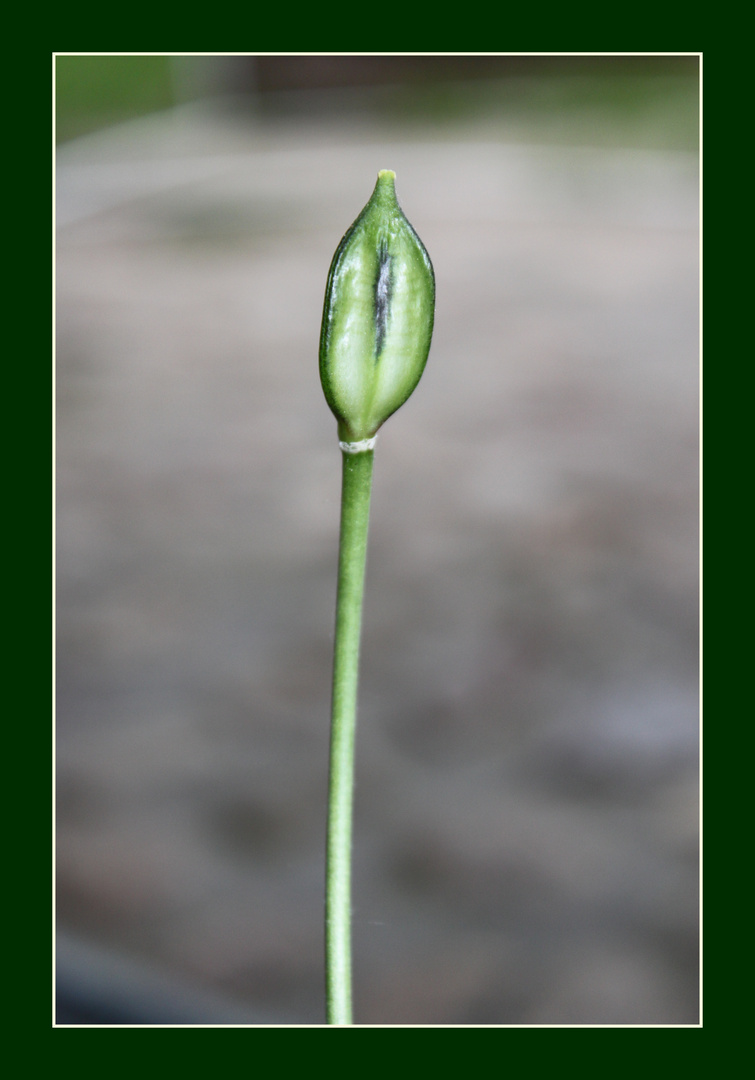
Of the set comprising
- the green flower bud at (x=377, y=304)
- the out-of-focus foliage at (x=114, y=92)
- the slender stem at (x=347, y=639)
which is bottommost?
the slender stem at (x=347, y=639)

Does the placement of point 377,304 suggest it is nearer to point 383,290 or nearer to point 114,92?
point 383,290

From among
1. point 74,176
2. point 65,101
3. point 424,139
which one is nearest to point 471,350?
point 424,139

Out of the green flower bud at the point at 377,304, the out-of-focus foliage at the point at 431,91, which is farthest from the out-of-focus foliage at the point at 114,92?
the green flower bud at the point at 377,304

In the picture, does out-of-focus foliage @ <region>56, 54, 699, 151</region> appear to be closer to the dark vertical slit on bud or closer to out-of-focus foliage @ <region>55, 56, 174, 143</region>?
out-of-focus foliage @ <region>55, 56, 174, 143</region>

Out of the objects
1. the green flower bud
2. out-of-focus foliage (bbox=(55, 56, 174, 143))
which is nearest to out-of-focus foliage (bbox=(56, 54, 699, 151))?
out-of-focus foliage (bbox=(55, 56, 174, 143))

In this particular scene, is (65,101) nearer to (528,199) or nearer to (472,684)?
(472,684)

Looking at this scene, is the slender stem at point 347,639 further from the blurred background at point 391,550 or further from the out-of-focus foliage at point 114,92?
the out-of-focus foliage at point 114,92
